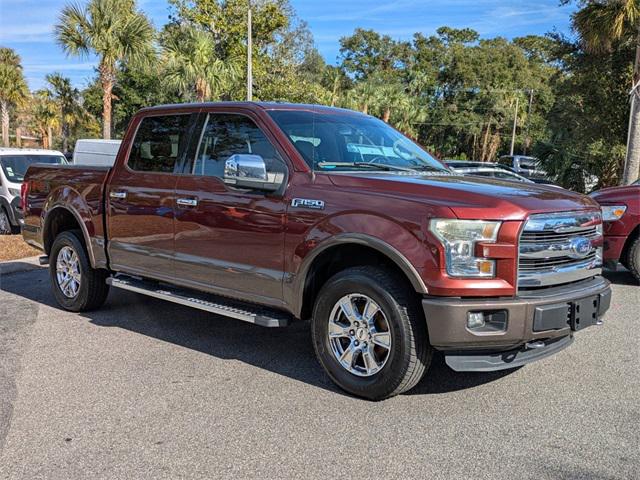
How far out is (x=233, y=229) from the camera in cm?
475

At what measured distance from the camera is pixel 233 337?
5.65 metres

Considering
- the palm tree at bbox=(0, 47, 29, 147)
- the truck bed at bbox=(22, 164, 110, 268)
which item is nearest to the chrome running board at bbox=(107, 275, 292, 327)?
the truck bed at bbox=(22, 164, 110, 268)

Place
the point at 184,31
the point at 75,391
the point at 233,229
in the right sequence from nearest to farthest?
the point at 75,391 < the point at 233,229 < the point at 184,31

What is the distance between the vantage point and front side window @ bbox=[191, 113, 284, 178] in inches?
191

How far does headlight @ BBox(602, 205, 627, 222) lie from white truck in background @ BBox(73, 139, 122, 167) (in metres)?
9.00

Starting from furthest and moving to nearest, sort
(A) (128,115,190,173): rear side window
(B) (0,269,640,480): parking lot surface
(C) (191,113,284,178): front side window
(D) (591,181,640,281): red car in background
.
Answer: (D) (591,181,640,281): red car in background
(A) (128,115,190,173): rear side window
(C) (191,113,284,178): front side window
(B) (0,269,640,480): parking lot surface

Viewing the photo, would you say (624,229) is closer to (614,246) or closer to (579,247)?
(614,246)

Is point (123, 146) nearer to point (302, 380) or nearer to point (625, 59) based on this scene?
point (302, 380)

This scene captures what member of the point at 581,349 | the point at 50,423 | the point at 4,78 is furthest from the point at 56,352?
the point at 4,78

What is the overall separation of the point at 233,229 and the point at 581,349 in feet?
10.3

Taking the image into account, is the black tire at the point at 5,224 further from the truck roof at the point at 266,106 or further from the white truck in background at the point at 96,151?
the truck roof at the point at 266,106

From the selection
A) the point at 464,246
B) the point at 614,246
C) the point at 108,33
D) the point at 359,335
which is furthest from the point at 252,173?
the point at 108,33

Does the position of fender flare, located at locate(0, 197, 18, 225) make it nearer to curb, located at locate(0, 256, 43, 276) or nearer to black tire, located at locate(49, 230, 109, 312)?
curb, located at locate(0, 256, 43, 276)

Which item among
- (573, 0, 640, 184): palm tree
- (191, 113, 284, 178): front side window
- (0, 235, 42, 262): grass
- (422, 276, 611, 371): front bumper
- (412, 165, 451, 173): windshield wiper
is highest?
(573, 0, 640, 184): palm tree
